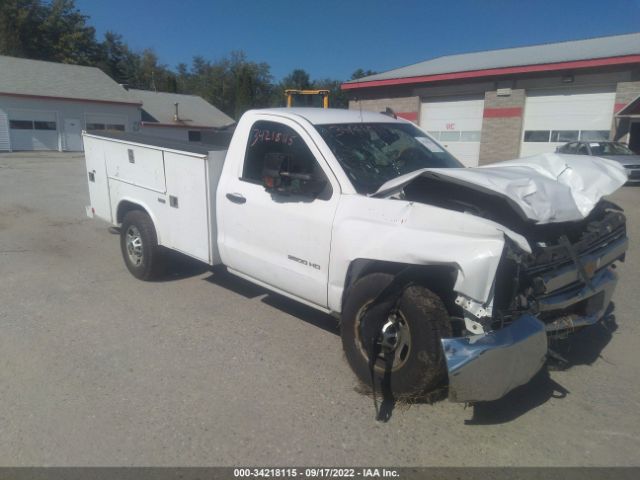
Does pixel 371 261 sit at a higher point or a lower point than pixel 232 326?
higher

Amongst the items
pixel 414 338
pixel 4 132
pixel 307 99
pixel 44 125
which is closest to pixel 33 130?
pixel 44 125

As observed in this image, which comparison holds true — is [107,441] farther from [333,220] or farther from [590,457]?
[590,457]

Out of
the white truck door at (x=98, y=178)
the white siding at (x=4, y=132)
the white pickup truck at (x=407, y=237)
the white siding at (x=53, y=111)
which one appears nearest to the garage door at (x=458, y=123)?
the white truck door at (x=98, y=178)

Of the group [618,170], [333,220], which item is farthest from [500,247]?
[618,170]

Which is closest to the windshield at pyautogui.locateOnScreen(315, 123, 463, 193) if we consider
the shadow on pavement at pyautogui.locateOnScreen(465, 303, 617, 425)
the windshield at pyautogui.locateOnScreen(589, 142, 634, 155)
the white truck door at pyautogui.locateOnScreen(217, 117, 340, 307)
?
the white truck door at pyautogui.locateOnScreen(217, 117, 340, 307)

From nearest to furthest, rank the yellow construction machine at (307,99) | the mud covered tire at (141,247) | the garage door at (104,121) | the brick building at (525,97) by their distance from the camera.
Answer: the mud covered tire at (141,247), the yellow construction machine at (307,99), the brick building at (525,97), the garage door at (104,121)

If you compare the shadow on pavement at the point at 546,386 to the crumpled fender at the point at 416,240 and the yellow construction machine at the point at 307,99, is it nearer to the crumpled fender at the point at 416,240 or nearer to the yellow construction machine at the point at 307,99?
the crumpled fender at the point at 416,240

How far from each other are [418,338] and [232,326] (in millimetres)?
2148

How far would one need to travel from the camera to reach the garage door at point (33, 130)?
31.8 metres

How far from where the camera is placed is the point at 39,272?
651 centimetres

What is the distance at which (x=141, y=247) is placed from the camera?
5.96m

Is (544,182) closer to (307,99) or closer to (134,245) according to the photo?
(134,245)

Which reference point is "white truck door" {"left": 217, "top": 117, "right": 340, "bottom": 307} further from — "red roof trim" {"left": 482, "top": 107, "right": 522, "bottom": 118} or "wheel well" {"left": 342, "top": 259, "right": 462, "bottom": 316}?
"red roof trim" {"left": 482, "top": 107, "right": 522, "bottom": 118}

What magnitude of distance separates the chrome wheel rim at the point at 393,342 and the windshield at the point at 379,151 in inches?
40.6
